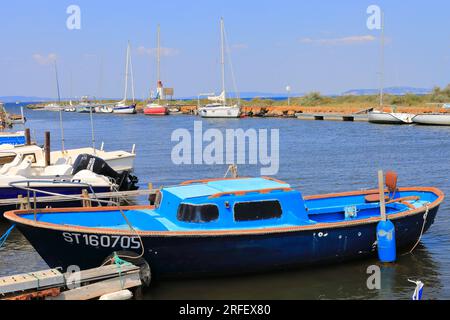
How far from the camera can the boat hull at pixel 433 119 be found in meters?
65.7

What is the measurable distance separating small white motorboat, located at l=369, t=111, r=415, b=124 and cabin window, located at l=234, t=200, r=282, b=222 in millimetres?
59957

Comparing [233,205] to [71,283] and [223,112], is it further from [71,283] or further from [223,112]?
[223,112]

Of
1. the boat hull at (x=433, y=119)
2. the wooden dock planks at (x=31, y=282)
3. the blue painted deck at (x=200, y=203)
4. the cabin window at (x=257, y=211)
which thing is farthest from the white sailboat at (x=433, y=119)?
the wooden dock planks at (x=31, y=282)

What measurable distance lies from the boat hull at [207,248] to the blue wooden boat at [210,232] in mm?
25

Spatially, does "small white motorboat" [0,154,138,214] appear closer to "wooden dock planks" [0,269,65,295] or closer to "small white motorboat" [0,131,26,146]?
"wooden dock planks" [0,269,65,295]

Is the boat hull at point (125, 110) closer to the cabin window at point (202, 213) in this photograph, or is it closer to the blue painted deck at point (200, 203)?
the blue painted deck at point (200, 203)

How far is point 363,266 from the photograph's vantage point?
15.6 metres

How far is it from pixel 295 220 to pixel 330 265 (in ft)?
6.00

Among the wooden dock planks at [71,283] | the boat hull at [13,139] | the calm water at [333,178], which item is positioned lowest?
the calm water at [333,178]

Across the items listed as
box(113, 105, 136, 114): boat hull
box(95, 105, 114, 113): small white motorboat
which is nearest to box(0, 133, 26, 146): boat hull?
box(113, 105, 136, 114): boat hull

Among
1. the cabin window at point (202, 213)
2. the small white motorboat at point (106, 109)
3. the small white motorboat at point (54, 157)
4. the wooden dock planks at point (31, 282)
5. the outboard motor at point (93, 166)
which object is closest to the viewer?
the wooden dock planks at point (31, 282)

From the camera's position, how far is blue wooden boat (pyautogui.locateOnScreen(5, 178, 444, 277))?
13.6m
